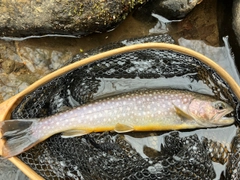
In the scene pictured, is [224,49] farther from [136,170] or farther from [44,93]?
[44,93]

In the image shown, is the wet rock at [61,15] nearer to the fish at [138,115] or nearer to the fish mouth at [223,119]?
the fish at [138,115]

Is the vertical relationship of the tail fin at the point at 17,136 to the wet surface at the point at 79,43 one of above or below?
below

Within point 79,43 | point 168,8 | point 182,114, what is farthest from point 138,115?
point 168,8

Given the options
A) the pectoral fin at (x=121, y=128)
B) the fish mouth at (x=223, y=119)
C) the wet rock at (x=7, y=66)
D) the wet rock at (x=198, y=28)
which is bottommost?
the fish mouth at (x=223, y=119)

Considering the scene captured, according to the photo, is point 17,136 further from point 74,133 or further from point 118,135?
point 118,135

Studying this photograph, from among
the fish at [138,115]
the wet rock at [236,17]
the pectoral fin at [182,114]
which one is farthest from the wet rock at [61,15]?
the pectoral fin at [182,114]

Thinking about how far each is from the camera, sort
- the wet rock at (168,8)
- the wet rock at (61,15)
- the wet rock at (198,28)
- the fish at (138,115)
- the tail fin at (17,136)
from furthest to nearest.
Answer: the wet rock at (198,28) < the wet rock at (168,8) < the wet rock at (61,15) < the fish at (138,115) < the tail fin at (17,136)
